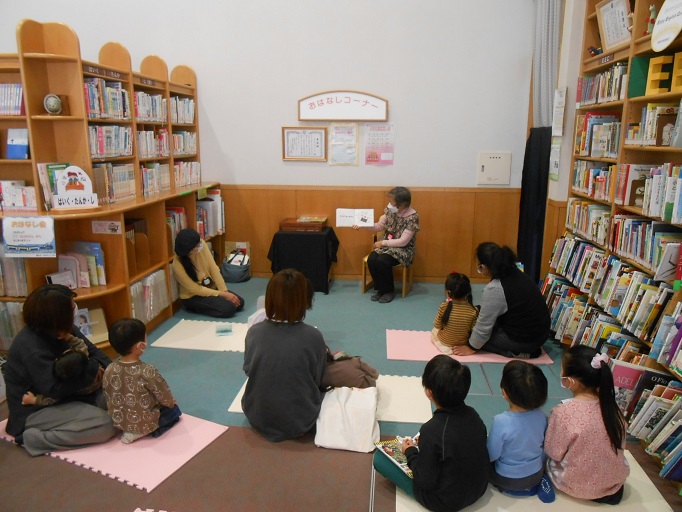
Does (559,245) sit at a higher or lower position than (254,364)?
higher

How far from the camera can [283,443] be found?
274 cm

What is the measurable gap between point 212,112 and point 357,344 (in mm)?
3101

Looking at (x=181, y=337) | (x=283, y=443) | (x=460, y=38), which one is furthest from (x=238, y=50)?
(x=283, y=443)

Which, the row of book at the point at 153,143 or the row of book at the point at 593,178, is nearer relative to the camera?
the row of book at the point at 593,178

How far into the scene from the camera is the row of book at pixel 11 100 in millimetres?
3338

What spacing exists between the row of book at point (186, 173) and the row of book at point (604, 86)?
3639mm

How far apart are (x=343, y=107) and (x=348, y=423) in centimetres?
359

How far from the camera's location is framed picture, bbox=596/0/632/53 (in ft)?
11.2

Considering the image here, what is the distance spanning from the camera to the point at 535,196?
4.95m

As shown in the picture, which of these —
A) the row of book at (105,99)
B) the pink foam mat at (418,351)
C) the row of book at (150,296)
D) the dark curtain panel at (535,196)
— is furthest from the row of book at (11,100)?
the dark curtain panel at (535,196)

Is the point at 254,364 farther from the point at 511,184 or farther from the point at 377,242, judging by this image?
the point at 511,184

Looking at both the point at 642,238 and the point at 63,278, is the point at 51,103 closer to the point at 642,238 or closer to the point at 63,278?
the point at 63,278

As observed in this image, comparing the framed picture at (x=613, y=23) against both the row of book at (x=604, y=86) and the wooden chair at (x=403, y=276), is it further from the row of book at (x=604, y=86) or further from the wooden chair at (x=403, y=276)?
the wooden chair at (x=403, y=276)

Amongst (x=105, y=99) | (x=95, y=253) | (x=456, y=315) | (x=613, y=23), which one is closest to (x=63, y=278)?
(x=95, y=253)
